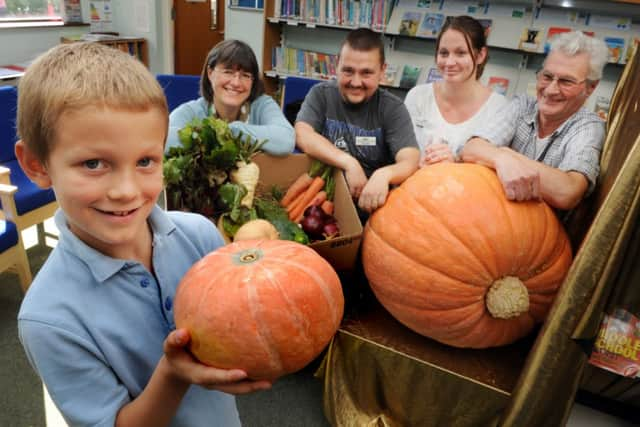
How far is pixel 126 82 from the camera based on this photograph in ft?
2.10

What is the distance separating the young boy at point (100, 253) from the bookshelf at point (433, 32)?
4042 mm

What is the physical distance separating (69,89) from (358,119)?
135cm

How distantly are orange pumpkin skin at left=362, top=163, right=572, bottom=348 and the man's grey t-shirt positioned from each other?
687mm

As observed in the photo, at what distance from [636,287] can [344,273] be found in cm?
71

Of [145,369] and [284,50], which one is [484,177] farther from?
[284,50]

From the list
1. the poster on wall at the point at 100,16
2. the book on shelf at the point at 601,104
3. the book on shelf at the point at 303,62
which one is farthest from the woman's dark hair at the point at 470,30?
the poster on wall at the point at 100,16

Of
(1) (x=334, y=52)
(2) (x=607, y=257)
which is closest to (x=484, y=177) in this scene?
(2) (x=607, y=257)

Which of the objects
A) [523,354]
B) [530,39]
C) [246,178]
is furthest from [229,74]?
[530,39]

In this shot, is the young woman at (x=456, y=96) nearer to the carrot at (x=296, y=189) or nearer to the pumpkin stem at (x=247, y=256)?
the carrot at (x=296, y=189)

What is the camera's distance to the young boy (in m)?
0.61

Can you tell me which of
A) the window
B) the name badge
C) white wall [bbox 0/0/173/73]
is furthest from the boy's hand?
white wall [bbox 0/0/173/73]

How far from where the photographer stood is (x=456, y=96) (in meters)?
2.05

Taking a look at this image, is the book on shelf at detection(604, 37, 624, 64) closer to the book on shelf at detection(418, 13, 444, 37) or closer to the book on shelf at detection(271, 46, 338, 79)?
the book on shelf at detection(418, 13, 444, 37)

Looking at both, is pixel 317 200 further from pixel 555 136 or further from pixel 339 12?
pixel 339 12
